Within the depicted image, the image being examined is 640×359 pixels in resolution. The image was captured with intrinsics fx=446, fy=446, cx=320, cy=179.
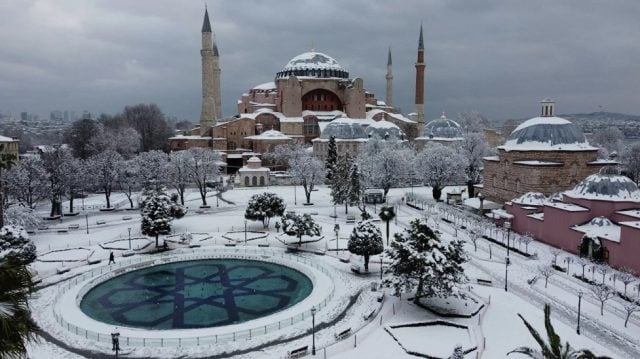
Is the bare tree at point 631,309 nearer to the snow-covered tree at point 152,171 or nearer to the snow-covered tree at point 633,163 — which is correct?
the snow-covered tree at point 152,171

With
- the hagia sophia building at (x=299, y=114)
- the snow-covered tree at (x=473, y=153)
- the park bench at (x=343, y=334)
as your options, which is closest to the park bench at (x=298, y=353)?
the park bench at (x=343, y=334)

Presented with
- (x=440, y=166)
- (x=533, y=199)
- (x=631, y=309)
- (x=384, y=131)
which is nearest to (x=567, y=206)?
(x=533, y=199)

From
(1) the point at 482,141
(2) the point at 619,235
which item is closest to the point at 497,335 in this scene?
(2) the point at 619,235

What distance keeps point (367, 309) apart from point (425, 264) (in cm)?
275

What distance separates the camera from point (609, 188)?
22.5m

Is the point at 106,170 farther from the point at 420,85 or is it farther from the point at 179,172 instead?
the point at 420,85

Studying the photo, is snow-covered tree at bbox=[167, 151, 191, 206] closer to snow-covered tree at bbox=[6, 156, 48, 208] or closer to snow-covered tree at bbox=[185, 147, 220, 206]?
snow-covered tree at bbox=[185, 147, 220, 206]

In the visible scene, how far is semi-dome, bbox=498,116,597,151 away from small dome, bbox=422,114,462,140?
2098 centimetres

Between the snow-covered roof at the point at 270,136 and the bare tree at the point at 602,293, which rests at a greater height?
the snow-covered roof at the point at 270,136

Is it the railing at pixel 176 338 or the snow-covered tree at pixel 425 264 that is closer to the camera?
the railing at pixel 176 338

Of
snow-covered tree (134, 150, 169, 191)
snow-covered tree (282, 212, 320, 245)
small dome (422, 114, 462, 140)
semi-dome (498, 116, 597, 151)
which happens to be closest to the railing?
snow-covered tree (282, 212, 320, 245)

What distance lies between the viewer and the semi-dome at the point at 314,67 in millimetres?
64500

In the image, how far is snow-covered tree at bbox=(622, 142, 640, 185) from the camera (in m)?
43.6

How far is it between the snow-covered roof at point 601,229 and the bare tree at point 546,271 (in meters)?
3.11
